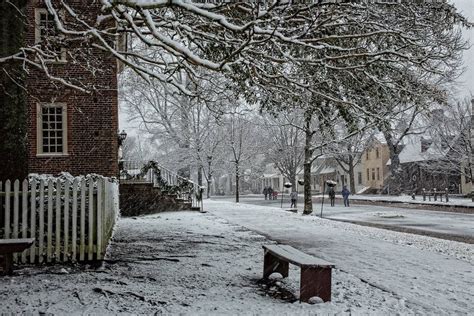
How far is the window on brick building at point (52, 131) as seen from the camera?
61.0 ft

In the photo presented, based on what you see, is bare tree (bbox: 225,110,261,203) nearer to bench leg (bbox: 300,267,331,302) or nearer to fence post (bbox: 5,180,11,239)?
fence post (bbox: 5,180,11,239)

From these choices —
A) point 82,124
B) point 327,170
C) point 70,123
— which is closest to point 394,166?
point 327,170

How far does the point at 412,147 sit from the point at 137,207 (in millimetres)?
42049

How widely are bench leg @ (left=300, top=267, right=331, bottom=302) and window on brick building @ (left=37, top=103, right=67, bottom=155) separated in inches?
584

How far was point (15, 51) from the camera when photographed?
8.88 m

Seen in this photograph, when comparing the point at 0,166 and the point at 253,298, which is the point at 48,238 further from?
the point at 253,298

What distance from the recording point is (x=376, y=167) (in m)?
63.7

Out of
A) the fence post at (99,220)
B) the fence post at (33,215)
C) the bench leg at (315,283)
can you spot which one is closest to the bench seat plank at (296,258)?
the bench leg at (315,283)

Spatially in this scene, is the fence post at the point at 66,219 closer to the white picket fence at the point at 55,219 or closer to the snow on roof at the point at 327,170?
the white picket fence at the point at 55,219

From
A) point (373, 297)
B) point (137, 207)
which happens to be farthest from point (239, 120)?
point (373, 297)

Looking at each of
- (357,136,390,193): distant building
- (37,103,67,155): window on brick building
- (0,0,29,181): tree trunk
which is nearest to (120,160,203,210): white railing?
(37,103,67,155): window on brick building

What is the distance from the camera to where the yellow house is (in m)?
61.8

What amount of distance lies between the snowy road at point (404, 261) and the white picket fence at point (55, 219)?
441 centimetres

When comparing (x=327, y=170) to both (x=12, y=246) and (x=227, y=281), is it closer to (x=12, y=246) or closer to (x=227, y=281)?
(x=227, y=281)
